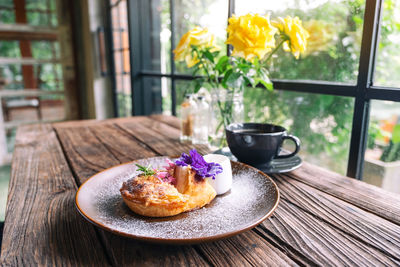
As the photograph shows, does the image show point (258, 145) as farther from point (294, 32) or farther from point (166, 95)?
point (166, 95)

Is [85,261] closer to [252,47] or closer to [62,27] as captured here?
[252,47]

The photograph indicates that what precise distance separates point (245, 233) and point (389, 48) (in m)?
1.26

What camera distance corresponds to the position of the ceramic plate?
0.45 metres

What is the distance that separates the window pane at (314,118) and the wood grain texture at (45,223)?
0.95m

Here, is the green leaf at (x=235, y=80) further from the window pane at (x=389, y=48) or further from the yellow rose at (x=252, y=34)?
the window pane at (x=389, y=48)

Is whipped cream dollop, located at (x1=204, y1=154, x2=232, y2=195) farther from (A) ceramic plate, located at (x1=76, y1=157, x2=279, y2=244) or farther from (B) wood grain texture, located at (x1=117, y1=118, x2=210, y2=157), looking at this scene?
(B) wood grain texture, located at (x1=117, y1=118, x2=210, y2=157)

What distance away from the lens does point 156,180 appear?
0.56 meters

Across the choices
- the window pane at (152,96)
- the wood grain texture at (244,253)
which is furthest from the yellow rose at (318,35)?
the window pane at (152,96)

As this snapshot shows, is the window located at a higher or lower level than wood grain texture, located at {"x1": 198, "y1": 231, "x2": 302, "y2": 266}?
higher

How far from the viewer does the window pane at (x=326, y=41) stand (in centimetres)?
102

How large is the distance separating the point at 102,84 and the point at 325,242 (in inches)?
128

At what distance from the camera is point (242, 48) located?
817 millimetres

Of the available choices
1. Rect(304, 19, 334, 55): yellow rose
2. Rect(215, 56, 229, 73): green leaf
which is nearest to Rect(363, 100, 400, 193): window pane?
Rect(304, 19, 334, 55): yellow rose

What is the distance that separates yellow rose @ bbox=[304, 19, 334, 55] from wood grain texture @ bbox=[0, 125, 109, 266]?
0.99m
